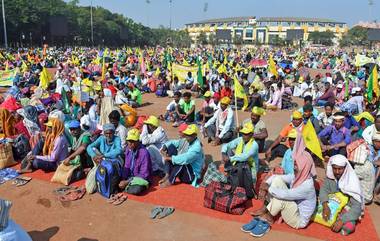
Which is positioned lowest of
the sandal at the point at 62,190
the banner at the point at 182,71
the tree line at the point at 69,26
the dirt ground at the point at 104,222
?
the dirt ground at the point at 104,222

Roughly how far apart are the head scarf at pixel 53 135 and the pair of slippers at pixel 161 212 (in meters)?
2.35

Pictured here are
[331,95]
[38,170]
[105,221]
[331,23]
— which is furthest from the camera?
[331,23]

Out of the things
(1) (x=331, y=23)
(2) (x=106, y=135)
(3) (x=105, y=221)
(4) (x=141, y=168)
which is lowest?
(3) (x=105, y=221)

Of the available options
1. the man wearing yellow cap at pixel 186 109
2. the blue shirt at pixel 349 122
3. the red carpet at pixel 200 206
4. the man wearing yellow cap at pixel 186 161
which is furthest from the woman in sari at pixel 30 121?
the blue shirt at pixel 349 122

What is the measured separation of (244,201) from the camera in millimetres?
5289

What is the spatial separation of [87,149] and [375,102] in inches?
313

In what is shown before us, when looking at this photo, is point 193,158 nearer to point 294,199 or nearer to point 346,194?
point 294,199

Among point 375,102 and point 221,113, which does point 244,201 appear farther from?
point 375,102

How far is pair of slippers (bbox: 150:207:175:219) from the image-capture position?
5.20 metres

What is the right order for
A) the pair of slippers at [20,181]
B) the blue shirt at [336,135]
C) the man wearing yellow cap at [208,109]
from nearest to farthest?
the pair of slippers at [20,181] < the blue shirt at [336,135] < the man wearing yellow cap at [208,109]

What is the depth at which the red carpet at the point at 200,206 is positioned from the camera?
4.72 meters

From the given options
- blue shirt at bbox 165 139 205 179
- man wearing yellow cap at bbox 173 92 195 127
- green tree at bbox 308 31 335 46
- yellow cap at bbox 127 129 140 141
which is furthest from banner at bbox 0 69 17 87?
green tree at bbox 308 31 335 46

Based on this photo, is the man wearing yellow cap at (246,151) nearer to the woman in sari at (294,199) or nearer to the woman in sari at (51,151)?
the woman in sari at (294,199)

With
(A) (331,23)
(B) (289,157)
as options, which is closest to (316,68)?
(B) (289,157)
